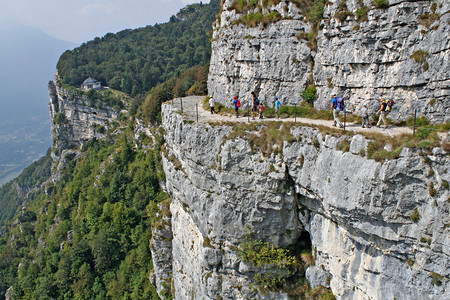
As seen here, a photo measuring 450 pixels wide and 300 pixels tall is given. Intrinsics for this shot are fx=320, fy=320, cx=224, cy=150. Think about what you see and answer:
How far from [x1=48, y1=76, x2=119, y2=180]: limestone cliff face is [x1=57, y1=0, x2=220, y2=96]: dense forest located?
9361 millimetres

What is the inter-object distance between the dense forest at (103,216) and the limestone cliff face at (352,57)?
20944 mm

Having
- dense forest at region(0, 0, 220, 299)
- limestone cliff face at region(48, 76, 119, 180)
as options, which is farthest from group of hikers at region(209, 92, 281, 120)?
limestone cliff face at region(48, 76, 119, 180)

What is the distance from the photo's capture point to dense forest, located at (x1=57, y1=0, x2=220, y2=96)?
84938mm

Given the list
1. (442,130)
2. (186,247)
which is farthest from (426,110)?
(186,247)

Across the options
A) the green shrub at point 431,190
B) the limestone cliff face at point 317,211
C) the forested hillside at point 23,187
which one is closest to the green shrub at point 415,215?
the limestone cliff face at point 317,211

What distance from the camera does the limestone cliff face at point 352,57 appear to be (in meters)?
14.9

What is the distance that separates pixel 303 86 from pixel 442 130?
868cm

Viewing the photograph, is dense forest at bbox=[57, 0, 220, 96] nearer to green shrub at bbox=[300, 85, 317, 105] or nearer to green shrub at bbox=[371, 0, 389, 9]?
green shrub at bbox=[300, 85, 317, 105]

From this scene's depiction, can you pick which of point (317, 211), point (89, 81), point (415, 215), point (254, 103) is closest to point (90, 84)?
point (89, 81)

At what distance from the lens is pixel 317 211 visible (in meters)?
18.0

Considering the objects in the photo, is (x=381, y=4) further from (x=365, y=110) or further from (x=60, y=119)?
(x=60, y=119)

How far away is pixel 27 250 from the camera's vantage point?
61062 millimetres

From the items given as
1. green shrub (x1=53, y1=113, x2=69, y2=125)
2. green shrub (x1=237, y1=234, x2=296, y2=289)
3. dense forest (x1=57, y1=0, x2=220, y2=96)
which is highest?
dense forest (x1=57, y1=0, x2=220, y2=96)

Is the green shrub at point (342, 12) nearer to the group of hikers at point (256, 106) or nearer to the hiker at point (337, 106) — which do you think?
the hiker at point (337, 106)
